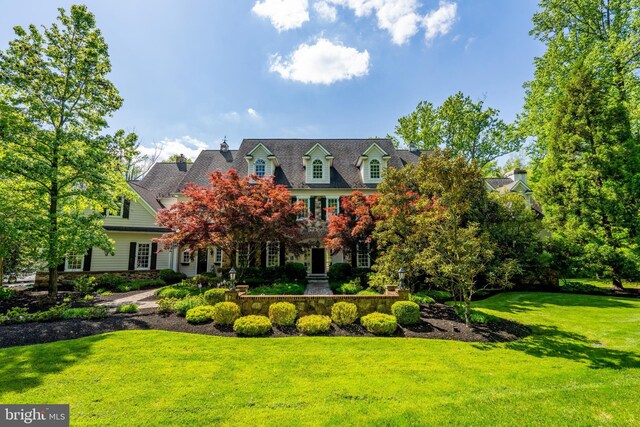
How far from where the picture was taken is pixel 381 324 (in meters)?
7.89

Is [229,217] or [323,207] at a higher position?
[323,207]

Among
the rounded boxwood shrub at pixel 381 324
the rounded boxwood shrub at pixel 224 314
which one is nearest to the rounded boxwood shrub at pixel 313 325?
the rounded boxwood shrub at pixel 381 324

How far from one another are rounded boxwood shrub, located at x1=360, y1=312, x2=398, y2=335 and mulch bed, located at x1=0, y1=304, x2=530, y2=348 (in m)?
0.18

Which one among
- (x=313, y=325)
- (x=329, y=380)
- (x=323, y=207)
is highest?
(x=323, y=207)

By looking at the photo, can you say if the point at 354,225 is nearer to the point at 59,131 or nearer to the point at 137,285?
the point at 137,285

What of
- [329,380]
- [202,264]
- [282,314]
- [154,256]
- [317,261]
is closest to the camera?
[329,380]

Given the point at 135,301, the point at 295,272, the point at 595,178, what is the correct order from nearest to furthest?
the point at 135,301
the point at 595,178
the point at 295,272

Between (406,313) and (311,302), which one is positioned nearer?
(406,313)

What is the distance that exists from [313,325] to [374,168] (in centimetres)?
1467

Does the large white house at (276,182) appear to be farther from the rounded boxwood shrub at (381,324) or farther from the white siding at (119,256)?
the rounded boxwood shrub at (381,324)

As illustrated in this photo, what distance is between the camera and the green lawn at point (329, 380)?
415 cm

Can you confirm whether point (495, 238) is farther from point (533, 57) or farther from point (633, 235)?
point (533, 57)

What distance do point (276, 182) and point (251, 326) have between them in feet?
44.6

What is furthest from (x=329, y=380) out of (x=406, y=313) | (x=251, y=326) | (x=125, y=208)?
(x=125, y=208)
